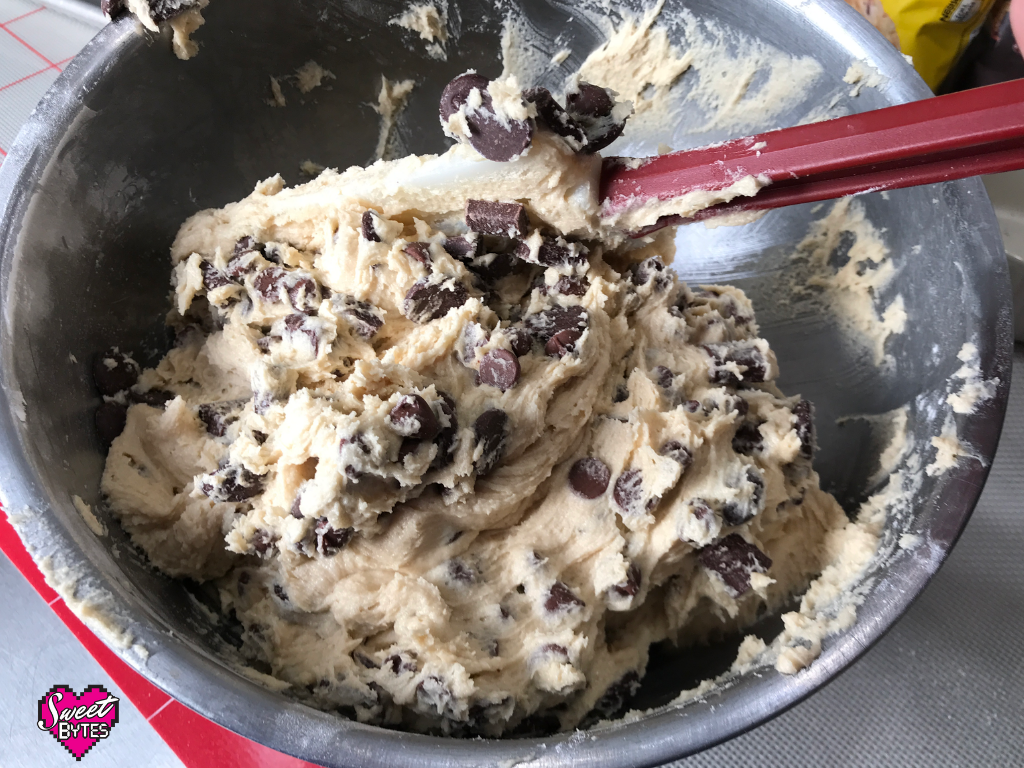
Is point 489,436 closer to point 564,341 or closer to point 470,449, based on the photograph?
point 470,449

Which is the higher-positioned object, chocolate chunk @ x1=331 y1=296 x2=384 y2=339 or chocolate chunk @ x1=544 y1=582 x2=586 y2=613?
chocolate chunk @ x1=331 y1=296 x2=384 y2=339

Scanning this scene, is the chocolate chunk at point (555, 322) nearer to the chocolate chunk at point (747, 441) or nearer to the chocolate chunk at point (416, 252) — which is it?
the chocolate chunk at point (416, 252)

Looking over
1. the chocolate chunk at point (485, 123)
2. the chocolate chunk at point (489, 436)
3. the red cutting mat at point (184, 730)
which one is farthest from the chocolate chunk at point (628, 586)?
the red cutting mat at point (184, 730)

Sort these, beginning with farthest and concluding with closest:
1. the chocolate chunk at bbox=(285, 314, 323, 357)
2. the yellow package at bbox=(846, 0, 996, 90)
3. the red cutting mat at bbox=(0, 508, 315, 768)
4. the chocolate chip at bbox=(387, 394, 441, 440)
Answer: the yellow package at bbox=(846, 0, 996, 90)
the red cutting mat at bbox=(0, 508, 315, 768)
the chocolate chunk at bbox=(285, 314, 323, 357)
the chocolate chip at bbox=(387, 394, 441, 440)

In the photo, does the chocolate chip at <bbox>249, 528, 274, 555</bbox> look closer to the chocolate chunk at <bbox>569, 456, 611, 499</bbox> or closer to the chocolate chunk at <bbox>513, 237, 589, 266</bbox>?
the chocolate chunk at <bbox>569, 456, 611, 499</bbox>

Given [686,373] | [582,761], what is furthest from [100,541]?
[686,373]

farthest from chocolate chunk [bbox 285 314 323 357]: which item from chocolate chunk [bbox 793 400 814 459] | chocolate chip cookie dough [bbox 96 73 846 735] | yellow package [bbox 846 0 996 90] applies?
yellow package [bbox 846 0 996 90]

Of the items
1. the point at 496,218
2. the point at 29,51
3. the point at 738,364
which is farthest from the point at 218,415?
the point at 29,51
